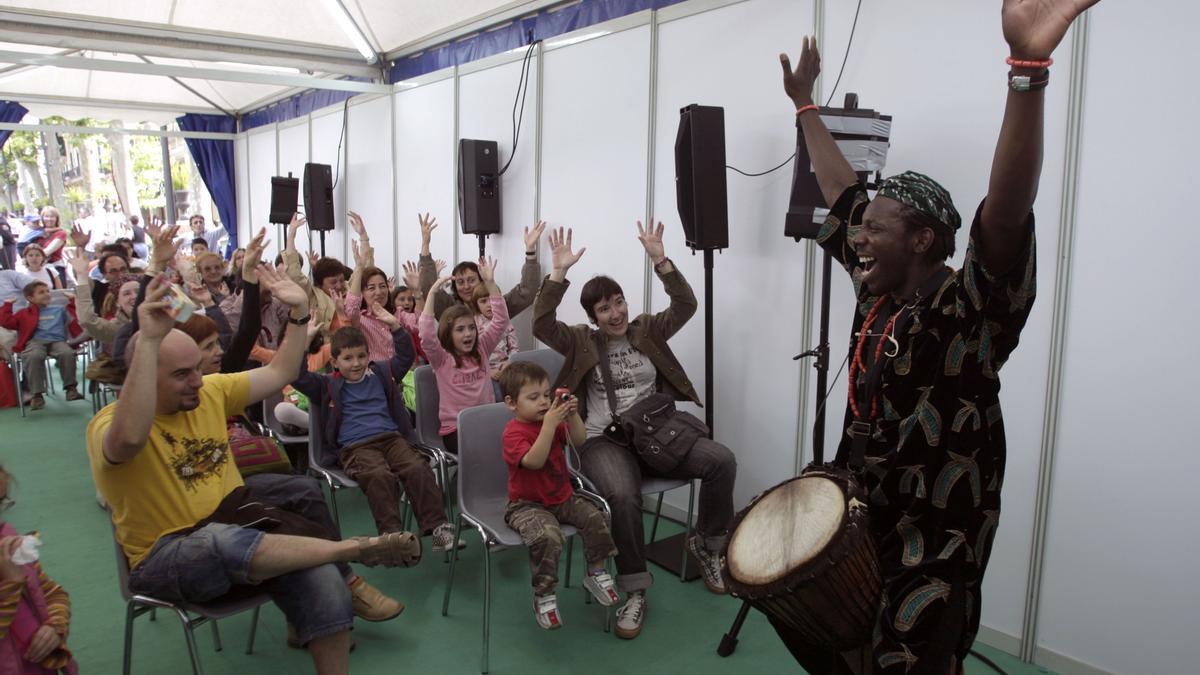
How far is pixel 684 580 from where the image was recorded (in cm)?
339

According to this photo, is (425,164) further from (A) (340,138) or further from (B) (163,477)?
(B) (163,477)

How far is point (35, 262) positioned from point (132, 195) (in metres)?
8.66

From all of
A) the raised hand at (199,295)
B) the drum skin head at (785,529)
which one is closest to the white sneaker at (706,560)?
the drum skin head at (785,529)

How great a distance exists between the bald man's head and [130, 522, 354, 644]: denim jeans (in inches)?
14.2

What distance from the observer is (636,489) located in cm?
308

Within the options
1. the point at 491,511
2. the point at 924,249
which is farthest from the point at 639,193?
the point at 924,249

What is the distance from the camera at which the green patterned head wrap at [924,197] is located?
143 cm

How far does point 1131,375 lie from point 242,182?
10.9m

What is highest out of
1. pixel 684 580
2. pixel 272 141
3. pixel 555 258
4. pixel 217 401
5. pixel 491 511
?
pixel 272 141

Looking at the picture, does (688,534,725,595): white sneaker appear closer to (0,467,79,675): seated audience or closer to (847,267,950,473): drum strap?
(847,267,950,473): drum strap

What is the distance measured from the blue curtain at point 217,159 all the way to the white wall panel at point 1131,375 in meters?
10.9

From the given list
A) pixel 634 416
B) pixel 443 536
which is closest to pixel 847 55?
pixel 634 416

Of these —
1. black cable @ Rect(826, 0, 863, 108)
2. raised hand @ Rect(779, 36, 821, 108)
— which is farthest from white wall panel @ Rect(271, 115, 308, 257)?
raised hand @ Rect(779, 36, 821, 108)

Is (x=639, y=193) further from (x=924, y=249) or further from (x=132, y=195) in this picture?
(x=132, y=195)
